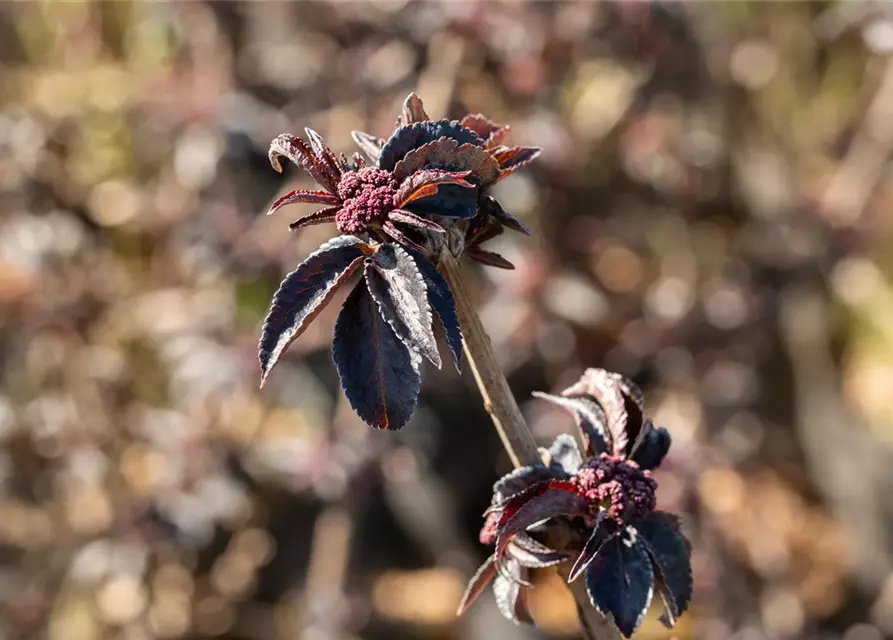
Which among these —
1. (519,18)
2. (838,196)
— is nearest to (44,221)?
(519,18)

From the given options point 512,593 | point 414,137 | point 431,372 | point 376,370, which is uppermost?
point 414,137

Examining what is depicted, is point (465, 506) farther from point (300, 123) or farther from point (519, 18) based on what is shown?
point (519, 18)

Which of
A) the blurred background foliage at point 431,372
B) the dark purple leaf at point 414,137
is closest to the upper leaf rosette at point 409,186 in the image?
the dark purple leaf at point 414,137

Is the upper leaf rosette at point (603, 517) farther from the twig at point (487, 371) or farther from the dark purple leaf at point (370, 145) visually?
the dark purple leaf at point (370, 145)

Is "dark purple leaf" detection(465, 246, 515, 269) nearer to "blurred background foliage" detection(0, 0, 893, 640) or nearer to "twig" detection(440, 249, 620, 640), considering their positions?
"twig" detection(440, 249, 620, 640)

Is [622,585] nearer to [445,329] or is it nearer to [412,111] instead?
[445,329]

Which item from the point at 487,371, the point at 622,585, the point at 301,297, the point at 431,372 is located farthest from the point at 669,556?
the point at 431,372

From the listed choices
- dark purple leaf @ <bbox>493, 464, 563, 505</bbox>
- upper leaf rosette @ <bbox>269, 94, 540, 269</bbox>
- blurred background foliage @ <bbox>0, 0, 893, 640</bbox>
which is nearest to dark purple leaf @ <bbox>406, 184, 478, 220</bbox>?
upper leaf rosette @ <bbox>269, 94, 540, 269</bbox>
